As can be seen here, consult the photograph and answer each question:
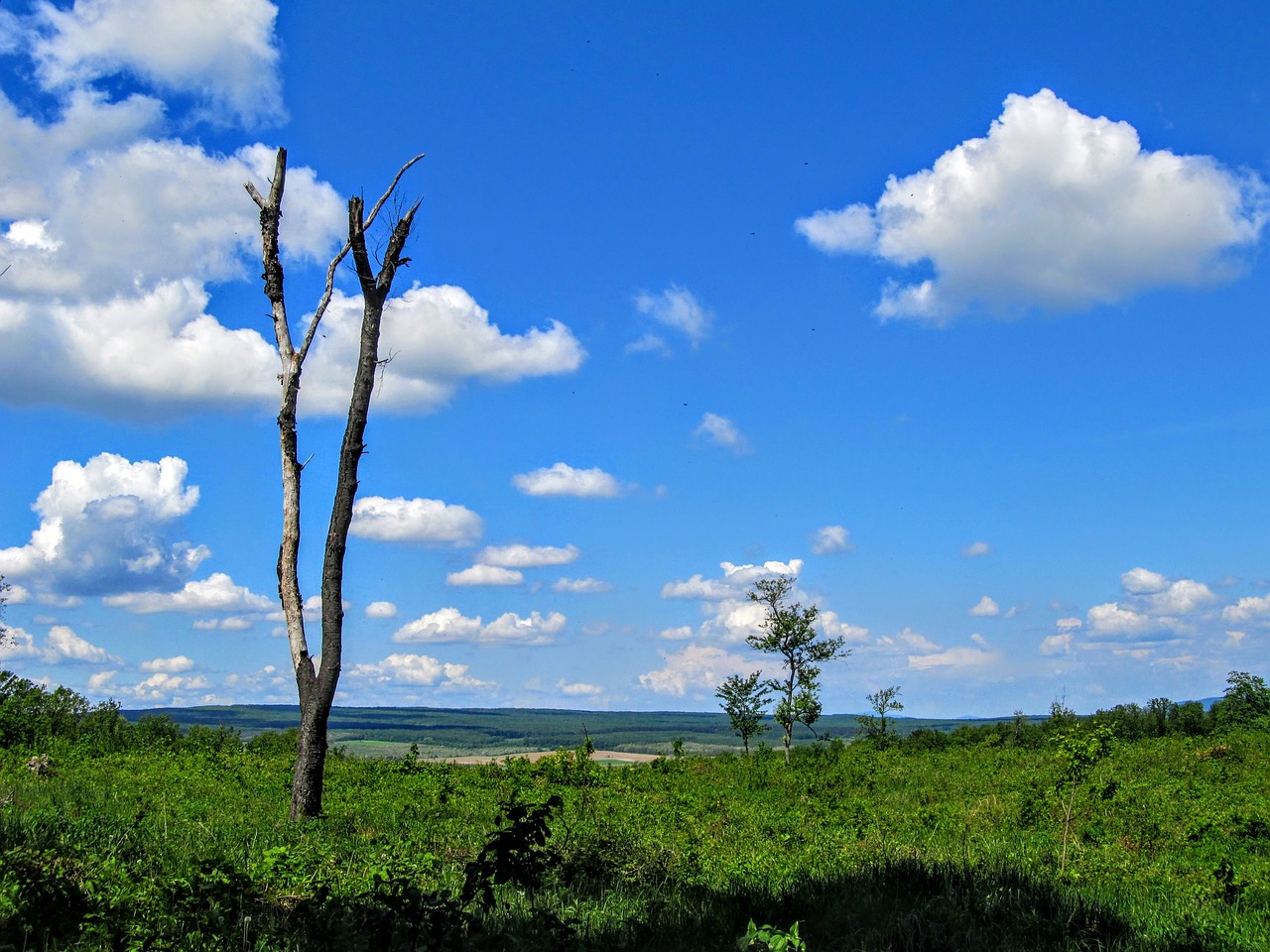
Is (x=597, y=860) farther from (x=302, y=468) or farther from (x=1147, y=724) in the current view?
(x=1147, y=724)

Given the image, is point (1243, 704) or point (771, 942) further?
point (1243, 704)

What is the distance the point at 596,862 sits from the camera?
9578mm

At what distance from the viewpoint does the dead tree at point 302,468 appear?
12836mm

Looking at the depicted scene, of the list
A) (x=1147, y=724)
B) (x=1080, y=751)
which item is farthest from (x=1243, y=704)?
(x=1080, y=751)

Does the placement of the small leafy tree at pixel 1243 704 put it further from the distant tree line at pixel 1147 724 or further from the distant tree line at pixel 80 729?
the distant tree line at pixel 80 729

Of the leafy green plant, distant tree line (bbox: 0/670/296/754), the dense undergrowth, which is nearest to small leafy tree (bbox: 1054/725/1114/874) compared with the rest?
the dense undergrowth

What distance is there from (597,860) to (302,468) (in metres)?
7.22

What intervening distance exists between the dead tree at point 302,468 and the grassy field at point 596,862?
41.8 inches

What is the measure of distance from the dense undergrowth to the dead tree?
1144 millimetres

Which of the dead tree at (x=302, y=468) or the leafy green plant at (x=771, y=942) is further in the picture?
the dead tree at (x=302, y=468)

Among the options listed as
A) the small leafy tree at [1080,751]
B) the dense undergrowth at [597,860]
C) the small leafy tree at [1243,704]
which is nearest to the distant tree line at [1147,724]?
the small leafy tree at [1243,704]

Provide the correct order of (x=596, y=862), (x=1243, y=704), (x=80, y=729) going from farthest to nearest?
(x=1243, y=704), (x=80, y=729), (x=596, y=862)

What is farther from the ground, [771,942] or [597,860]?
[771,942]

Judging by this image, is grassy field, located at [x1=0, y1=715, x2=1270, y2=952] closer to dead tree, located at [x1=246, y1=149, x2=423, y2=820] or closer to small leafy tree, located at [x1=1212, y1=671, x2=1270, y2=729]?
dead tree, located at [x1=246, y1=149, x2=423, y2=820]
